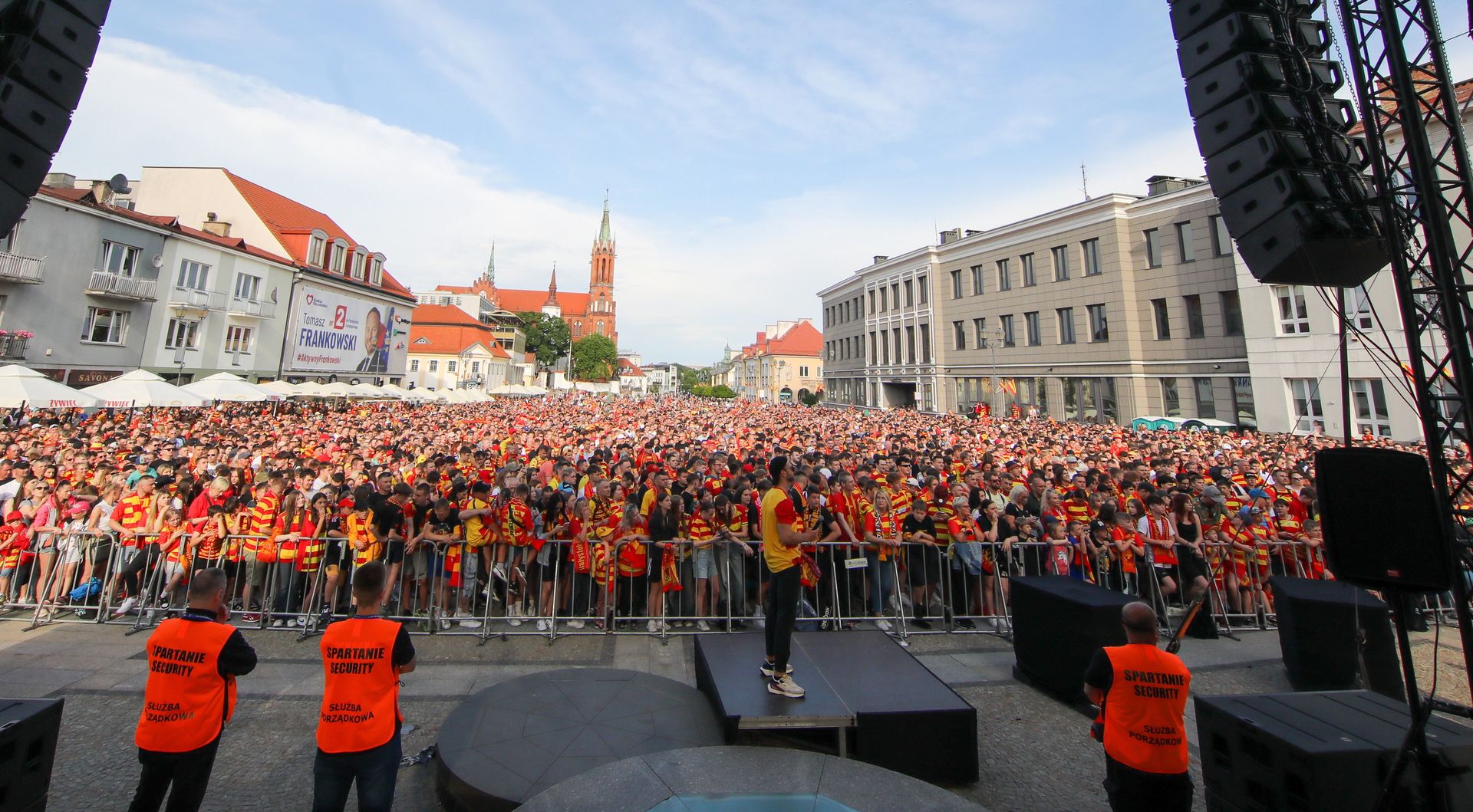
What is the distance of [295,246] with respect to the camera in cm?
3684

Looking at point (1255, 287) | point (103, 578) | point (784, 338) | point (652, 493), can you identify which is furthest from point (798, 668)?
point (784, 338)

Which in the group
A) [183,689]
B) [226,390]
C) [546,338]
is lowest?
[183,689]

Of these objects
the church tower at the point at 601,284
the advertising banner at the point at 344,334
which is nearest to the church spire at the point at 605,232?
the church tower at the point at 601,284

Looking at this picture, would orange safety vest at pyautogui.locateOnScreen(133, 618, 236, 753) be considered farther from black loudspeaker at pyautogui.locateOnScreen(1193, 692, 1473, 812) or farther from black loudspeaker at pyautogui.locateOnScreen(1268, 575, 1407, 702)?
black loudspeaker at pyautogui.locateOnScreen(1268, 575, 1407, 702)

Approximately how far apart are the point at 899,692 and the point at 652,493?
14.4ft

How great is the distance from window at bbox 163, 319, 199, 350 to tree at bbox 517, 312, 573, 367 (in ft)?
232

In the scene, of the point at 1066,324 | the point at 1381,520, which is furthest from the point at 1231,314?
the point at 1381,520

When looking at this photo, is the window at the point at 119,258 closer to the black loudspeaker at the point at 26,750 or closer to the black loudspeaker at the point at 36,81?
the black loudspeaker at the point at 36,81

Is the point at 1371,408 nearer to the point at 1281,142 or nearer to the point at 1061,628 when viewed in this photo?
the point at 1281,142

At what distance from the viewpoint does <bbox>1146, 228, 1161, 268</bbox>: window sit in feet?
95.5

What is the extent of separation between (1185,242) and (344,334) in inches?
2082

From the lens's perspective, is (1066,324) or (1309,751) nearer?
(1309,751)

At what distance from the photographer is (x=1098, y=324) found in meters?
31.5

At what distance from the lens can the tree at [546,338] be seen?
3947 inches
